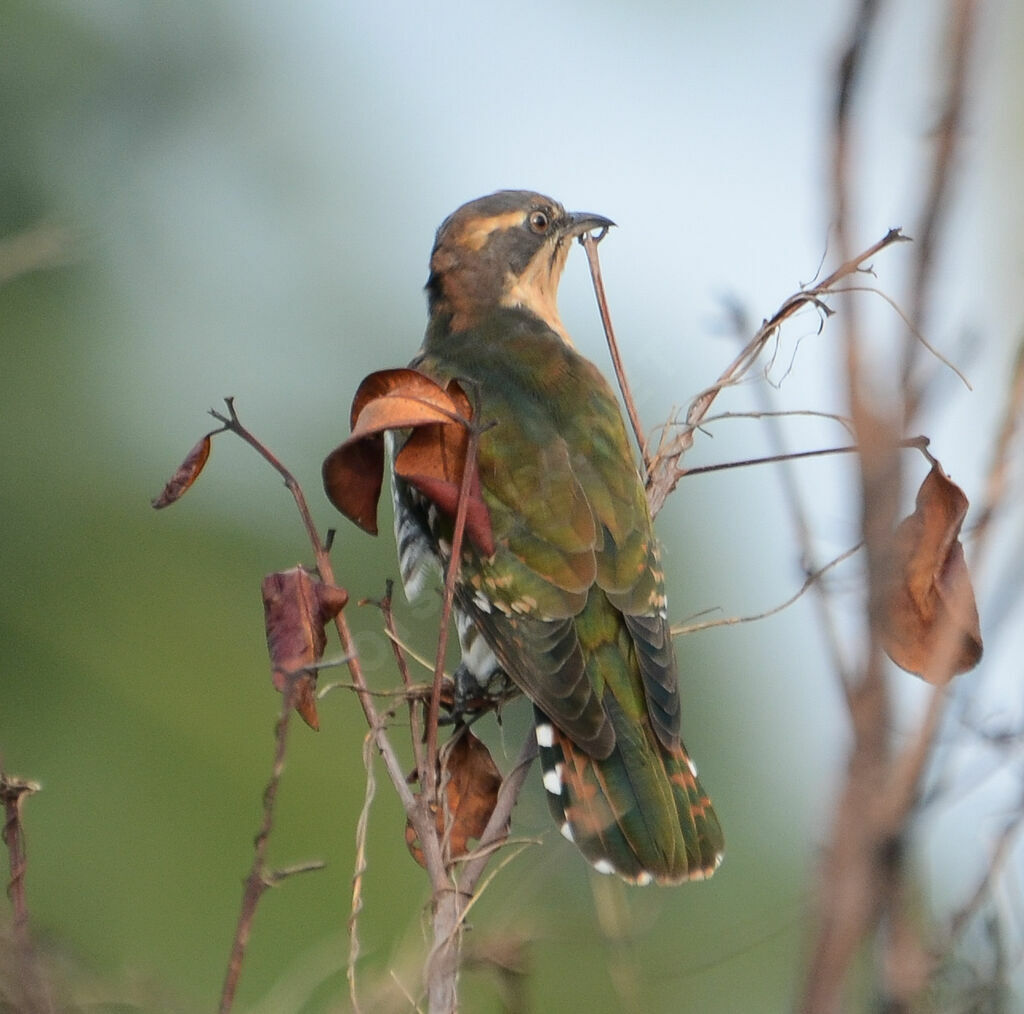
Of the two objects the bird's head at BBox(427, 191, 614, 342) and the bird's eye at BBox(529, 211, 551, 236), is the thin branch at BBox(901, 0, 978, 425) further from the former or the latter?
the bird's eye at BBox(529, 211, 551, 236)

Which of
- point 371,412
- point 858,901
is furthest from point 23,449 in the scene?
point 858,901

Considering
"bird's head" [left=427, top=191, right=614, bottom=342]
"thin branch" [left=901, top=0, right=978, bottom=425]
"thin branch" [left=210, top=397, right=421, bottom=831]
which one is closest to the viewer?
"thin branch" [left=901, top=0, right=978, bottom=425]

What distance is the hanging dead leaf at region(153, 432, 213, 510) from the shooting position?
8.49 feet

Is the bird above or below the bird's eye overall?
below

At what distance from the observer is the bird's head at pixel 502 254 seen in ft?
17.0

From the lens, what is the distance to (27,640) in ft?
30.8

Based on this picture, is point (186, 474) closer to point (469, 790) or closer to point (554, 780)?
point (469, 790)

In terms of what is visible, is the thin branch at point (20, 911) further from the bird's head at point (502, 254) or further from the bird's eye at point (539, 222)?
the bird's eye at point (539, 222)

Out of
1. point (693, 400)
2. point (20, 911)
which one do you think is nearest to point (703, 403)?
point (693, 400)

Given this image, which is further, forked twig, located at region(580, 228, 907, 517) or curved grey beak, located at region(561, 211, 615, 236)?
curved grey beak, located at region(561, 211, 615, 236)

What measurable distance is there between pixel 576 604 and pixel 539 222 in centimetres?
204

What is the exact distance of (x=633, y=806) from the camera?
3467 mm

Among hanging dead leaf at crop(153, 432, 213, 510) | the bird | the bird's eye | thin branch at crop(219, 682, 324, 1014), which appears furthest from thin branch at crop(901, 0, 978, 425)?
the bird's eye

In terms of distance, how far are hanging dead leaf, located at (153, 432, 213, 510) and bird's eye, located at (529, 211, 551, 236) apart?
9.52ft
